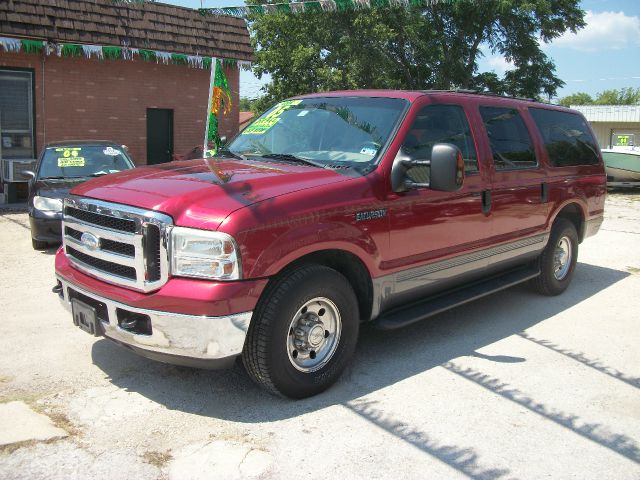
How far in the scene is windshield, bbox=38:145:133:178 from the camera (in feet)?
30.8

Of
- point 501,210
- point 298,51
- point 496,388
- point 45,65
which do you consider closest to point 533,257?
point 501,210

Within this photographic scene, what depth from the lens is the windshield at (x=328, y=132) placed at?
4.68 meters

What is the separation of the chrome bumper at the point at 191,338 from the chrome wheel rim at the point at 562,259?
438cm

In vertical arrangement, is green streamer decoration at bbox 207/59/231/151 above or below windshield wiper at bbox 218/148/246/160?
above

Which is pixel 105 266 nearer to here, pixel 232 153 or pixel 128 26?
pixel 232 153

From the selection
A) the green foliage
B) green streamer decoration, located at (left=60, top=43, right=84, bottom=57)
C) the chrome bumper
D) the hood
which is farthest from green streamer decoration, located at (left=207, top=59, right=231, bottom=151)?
the green foliage

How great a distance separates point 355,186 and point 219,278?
1192mm

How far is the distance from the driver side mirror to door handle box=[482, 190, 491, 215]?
3.45ft

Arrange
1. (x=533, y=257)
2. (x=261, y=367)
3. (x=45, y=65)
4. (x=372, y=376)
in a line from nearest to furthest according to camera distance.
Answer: (x=261, y=367)
(x=372, y=376)
(x=533, y=257)
(x=45, y=65)

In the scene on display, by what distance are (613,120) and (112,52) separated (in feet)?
129

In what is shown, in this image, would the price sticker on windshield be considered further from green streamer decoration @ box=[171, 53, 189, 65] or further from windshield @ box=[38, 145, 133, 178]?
green streamer decoration @ box=[171, 53, 189, 65]

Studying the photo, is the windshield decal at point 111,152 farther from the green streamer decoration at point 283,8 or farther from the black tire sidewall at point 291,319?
the black tire sidewall at point 291,319

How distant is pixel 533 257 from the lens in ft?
21.2

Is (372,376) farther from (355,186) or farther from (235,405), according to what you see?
(355,186)
